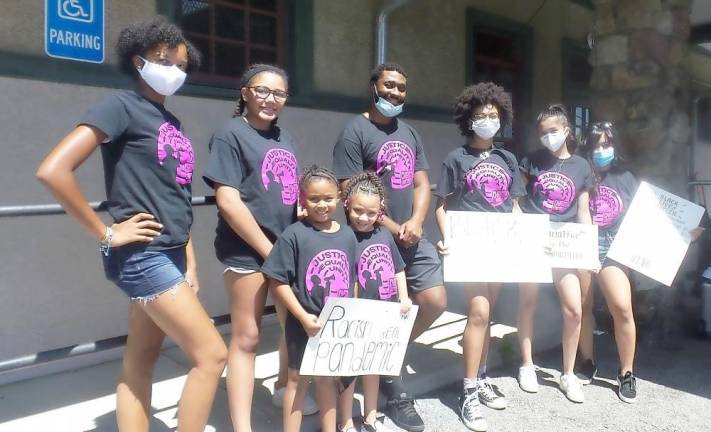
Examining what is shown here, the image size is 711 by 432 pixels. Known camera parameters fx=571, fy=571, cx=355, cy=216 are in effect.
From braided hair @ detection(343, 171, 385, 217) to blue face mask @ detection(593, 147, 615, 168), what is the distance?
1696 mm

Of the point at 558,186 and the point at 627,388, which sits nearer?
the point at 558,186

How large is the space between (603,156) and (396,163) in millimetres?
1552

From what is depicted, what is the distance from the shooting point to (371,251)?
269 centimetres

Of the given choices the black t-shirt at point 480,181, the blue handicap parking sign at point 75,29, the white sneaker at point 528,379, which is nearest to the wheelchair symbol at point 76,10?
the blue handicap parking sign at point 75,29

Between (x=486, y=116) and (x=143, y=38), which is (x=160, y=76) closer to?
(x=143, y=38)

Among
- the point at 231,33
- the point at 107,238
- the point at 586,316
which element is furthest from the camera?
the point at 231,33

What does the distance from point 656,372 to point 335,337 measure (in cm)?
282

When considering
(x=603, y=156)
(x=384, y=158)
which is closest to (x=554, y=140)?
(x=603, y=156)

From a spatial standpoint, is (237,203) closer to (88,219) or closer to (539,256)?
(88,219)

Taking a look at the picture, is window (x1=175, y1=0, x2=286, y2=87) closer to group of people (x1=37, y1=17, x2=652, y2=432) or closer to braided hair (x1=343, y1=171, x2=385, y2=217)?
group of people (x1=37, y1=17, x2=652, y2=432)

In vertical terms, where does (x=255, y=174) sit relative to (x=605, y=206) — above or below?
above

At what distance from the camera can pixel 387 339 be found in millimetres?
2719

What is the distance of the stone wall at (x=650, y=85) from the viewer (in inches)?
185

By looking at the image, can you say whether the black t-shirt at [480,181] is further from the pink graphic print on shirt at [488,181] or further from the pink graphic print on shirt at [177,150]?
the pink graphic print on shirt at [177,150]
